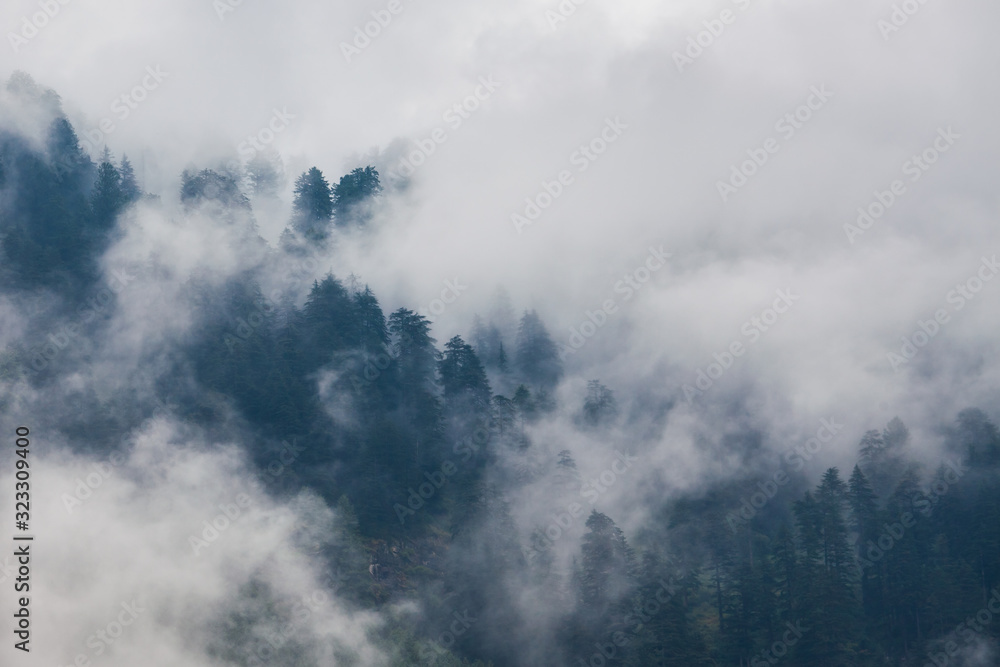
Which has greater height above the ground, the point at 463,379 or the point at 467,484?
the point at 463,379

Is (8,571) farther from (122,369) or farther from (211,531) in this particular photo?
(122,369)

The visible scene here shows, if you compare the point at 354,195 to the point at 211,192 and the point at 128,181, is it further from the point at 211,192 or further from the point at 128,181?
the point at 128,181

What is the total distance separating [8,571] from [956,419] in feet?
333

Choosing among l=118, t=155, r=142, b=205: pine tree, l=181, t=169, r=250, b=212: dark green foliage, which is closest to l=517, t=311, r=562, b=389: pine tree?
l=181, t=169, r=250, b=212: dark green foliage

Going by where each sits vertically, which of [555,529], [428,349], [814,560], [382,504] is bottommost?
[814,560]

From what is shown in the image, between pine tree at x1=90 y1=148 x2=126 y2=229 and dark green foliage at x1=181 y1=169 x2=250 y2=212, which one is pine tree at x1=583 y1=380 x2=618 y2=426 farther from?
pine tree at x1=90 y1=148 x2=126 y2=229

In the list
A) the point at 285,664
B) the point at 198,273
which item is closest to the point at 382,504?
the point at 285,664

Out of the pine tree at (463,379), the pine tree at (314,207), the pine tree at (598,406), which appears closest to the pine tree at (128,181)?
the pine tree at (314,207)

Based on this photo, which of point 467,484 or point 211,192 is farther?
point 211,192

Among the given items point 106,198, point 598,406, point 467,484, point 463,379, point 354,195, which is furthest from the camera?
point 354,195

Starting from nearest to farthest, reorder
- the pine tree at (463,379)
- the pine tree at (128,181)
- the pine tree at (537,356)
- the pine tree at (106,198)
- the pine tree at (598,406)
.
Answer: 1. the pine tree at (463,379)
2. the pine tree at (106,198)
3. the pine tree at (598,406)
4. the pine tree at (128,181)
5. the pine tree at (537,356)

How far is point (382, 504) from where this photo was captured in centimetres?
9119

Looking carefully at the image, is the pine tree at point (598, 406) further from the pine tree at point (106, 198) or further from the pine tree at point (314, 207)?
the pine tree at point (106, 198)

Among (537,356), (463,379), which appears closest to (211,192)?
(463,379)
